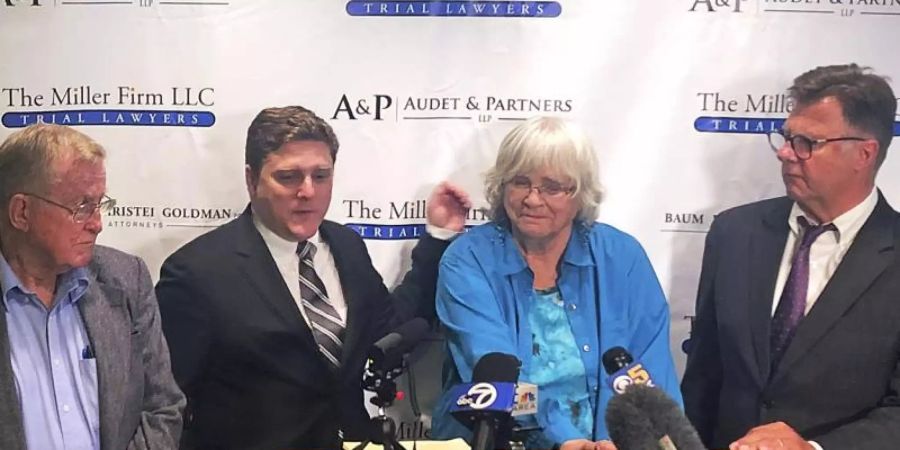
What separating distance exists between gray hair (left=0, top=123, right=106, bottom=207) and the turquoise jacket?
987 millimetres

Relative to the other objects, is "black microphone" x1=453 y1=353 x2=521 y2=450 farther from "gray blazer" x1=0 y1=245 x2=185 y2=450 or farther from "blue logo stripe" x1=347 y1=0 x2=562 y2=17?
"blue logo stripe" x1=347 y1=0 x2=562 y2=17

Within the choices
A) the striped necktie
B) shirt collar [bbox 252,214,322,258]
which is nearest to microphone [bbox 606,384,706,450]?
A: the striped necktie

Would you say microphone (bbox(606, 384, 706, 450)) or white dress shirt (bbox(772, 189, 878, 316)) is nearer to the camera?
microphone (bbox(606, 384, 706, 450))

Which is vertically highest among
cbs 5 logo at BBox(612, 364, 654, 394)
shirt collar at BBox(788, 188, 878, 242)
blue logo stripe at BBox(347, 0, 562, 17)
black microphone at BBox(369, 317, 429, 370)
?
blue logo stripe at BBox(347, 0, 562, 17)

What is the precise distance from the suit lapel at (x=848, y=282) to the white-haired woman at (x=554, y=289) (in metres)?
0.35

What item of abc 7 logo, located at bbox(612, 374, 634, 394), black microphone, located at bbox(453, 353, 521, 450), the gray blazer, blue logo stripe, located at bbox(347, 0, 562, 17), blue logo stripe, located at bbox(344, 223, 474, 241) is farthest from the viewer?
blue logo stripe, located at bbox(344, 223, 474, 241)

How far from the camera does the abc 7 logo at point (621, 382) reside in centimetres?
169

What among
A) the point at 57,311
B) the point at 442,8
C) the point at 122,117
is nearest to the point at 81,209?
the point at 57,311

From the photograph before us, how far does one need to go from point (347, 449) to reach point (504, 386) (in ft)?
1.99

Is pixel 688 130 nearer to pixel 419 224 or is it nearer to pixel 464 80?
pixel 464 80

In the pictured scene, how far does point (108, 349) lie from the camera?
188 cm

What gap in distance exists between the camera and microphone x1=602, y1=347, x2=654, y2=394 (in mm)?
1712

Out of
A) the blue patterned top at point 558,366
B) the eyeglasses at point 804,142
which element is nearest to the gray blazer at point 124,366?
the blue patterned top at point 558,366

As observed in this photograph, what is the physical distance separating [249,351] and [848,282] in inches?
62.6
